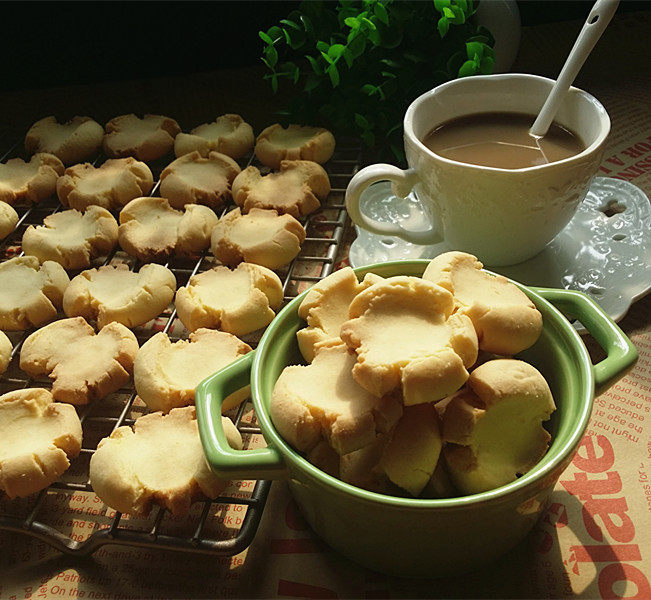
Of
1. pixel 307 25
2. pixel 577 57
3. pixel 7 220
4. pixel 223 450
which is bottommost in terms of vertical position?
pixel 7 220

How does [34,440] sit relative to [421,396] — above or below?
below

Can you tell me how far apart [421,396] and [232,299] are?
1.41 ft

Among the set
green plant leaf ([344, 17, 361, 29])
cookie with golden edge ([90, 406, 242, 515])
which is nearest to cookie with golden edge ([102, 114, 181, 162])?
green plant leaf ([344, 17, 361, 29])

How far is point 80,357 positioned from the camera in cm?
94

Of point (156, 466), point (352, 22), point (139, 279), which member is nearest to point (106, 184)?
point (139, 279)

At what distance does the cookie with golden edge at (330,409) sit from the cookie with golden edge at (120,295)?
37 cm

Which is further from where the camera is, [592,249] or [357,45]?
[357,45]

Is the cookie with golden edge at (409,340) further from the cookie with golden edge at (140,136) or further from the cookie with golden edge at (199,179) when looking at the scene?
the cookie with golden edge at (140,136)

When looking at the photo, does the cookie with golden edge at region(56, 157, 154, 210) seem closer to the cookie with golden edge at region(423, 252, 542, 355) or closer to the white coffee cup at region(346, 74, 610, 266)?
the white coffee cup at region(346, 74, 610, 266)

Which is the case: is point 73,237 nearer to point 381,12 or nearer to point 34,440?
point 34,440

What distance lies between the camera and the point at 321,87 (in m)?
1.28

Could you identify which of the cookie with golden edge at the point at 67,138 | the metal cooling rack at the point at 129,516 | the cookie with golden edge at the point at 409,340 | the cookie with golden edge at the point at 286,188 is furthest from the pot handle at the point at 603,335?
the cookie with golden edge at the point at 67,138

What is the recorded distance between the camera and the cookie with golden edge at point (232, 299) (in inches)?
38.2

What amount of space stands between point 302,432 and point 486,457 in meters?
0.16
